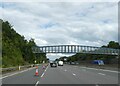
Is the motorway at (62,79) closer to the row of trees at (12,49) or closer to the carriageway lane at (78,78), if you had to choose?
the carriageway lane at (78,78)

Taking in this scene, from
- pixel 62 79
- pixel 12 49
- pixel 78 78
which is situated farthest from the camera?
pixel 12 49

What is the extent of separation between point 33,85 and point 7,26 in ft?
283

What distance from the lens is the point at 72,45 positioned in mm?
173250

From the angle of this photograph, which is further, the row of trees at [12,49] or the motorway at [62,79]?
the row of trees at [12,49]

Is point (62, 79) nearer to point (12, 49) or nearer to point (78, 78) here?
point (78, 78)

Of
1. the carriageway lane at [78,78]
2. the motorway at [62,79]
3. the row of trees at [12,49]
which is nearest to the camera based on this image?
the motorway at [62,79]

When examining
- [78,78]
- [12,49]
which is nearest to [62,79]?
[78,78]

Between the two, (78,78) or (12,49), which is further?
(12,49)

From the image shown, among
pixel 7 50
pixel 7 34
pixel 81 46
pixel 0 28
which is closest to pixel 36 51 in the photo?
pixel 81 46

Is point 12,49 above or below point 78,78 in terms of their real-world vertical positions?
above

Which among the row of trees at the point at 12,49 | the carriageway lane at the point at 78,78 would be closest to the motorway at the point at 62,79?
the carriageway lane at the point at 78,78

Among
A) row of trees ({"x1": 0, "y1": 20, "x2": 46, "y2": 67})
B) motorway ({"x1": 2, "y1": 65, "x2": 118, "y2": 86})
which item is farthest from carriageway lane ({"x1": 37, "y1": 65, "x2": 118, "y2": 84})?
row of trees ({"x1": 0, "y1": 20, "x2": 46, "y2": 67})

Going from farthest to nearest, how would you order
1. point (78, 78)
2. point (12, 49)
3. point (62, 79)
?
1. point (12, 49)
2. point (78, 78)
3. point (62, 79)

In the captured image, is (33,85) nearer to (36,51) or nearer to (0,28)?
(0,28)
